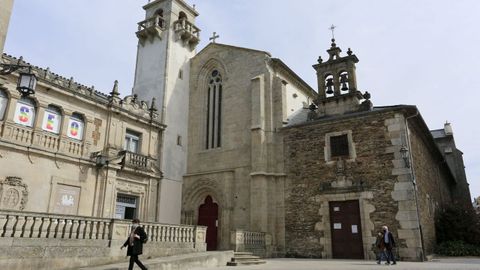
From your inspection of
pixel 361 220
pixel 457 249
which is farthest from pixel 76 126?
pixel 457 249

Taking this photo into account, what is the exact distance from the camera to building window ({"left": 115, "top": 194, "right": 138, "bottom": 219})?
15852 mm

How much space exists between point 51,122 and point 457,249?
17.8 m

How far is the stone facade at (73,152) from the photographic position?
1255 centimetres

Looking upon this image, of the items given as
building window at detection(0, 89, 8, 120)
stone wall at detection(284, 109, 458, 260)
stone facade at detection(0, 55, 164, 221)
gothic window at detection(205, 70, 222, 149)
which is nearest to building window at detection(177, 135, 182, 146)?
gothic window at detection(205, 70, 222, 149)

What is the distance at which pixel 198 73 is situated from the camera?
21594 mm

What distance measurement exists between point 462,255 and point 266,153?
31.1 feet

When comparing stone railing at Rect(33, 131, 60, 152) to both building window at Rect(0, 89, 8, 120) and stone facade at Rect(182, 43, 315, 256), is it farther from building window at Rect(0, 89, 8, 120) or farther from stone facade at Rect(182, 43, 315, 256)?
stone facade at Rect(182, 43, 315, 256)

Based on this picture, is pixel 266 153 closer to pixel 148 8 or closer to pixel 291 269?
pixel 291 269

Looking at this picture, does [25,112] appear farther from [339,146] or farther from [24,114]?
[339,146]

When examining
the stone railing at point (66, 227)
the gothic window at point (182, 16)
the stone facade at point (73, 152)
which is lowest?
the stone railing at point (66, 227)

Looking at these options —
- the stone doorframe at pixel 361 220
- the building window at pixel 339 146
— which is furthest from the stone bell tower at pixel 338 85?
the stone doorframe at pixel 361 220

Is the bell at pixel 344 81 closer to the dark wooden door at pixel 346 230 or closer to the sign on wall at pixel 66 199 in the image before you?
the dark wooden door at pixel 346 230

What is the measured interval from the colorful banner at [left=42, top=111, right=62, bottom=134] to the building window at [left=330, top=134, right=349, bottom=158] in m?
11.7

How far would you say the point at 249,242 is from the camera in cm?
1462
